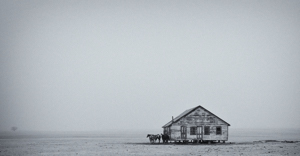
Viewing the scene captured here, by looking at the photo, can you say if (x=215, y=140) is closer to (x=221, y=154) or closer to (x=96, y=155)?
(x=221, y=154)

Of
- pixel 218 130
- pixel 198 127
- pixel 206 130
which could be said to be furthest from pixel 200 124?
pixel 218 130

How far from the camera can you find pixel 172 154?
4016 centimetres

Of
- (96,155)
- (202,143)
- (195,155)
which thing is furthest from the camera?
(202,143)

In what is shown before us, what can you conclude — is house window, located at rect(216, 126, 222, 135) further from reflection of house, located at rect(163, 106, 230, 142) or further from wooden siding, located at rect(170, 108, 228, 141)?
wooden siding, located at rect(170, 108, 228, 141)

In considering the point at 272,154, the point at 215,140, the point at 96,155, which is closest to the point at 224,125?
the point at 215,140

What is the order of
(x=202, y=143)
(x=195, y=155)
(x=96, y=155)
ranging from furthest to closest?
(x=202, y=143), (x=96, y=155), (x=195, y=155)

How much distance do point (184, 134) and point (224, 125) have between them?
6273 millimetres

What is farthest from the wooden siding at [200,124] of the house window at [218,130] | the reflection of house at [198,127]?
the house window at [218,130]

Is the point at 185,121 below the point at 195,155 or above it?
above

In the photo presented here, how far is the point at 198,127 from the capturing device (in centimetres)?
5600

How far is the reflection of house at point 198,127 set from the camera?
55.9m

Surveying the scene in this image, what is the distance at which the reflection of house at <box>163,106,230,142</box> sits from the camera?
55906 mm

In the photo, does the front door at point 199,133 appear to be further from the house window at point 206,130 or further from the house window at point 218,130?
the house window at point 218,130

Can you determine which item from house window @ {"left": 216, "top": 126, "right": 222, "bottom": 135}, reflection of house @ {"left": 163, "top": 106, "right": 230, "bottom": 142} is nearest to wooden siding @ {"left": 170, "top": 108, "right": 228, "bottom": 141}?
reflection of house @ {"left": 163, "top": 106, "right": 230, "bottom": 142}
